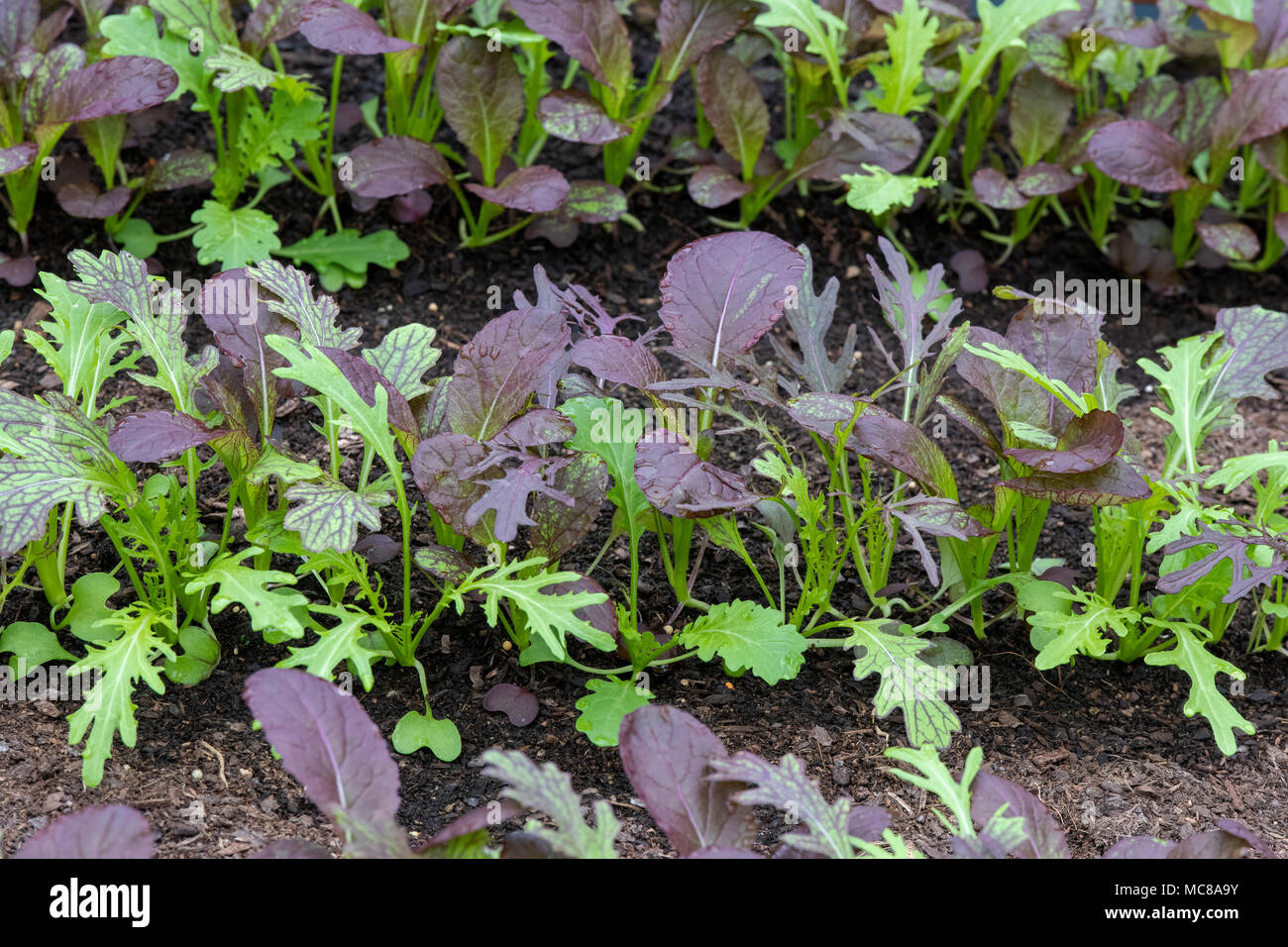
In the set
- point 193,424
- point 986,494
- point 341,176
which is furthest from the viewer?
point 341,176

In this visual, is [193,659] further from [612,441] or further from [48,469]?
[612,441]

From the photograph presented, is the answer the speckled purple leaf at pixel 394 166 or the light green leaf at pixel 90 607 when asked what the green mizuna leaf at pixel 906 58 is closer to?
the speckled purple leaf at pixel 394 166

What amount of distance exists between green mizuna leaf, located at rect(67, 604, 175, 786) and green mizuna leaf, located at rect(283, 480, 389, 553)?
0.29 m

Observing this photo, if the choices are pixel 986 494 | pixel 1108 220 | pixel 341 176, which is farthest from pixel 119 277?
pixel 1108 220

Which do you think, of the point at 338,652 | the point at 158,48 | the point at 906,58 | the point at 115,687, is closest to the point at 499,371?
the point at 338,652

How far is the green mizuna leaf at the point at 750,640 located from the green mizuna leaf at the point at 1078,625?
17.5 inches

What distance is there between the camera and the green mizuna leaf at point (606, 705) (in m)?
2.15

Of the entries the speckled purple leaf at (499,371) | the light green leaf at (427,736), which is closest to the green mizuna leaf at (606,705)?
the light green leaf at (427,736)

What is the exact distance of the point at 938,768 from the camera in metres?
1.81

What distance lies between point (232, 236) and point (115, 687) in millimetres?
1455

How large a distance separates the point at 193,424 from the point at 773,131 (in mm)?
2378

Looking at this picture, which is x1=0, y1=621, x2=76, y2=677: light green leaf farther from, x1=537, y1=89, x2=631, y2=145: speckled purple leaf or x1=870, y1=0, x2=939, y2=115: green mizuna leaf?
x1=870, y1=0, x2=939, y2=115: green mizuna leaf

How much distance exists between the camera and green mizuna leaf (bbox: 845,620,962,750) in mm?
2088
